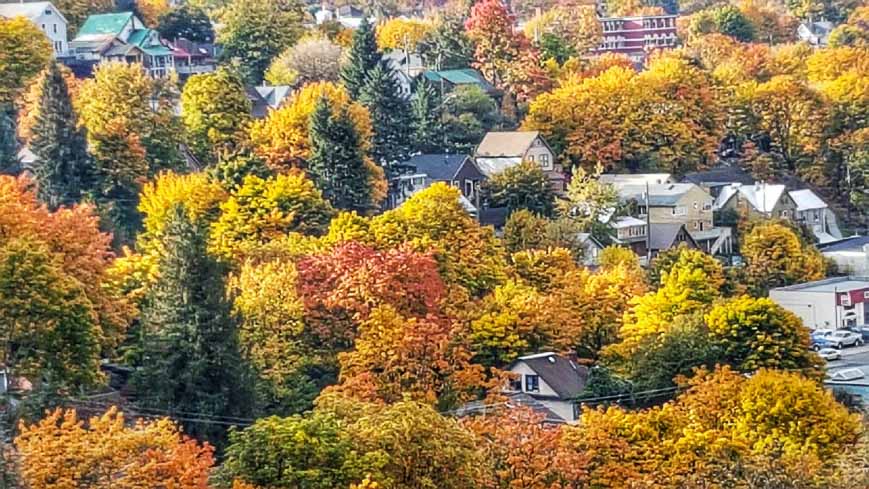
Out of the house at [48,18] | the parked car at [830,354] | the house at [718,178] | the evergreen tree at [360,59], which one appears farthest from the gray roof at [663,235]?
the house at [48,18]

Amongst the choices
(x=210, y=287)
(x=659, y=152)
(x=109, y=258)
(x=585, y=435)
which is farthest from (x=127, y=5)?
(x=585, y=435)

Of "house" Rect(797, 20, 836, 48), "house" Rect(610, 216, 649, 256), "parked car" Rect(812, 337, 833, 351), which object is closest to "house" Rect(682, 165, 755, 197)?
"house" Rect(610, 216, 649, 256)

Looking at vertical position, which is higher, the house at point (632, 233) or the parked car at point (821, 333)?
the house at point (632, 233)

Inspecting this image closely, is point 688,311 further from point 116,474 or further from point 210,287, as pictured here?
point 116,474

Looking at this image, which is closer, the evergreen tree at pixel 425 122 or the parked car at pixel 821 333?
the parked car at pixel 821 333

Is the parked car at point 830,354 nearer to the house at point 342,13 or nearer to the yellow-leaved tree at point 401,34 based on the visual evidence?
the yellow-leaved tree at point 401,34

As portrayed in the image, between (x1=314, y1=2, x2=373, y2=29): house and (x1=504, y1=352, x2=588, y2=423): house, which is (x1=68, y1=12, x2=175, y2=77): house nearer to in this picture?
(x1=314, y1=2, x2=373, y2=29): house

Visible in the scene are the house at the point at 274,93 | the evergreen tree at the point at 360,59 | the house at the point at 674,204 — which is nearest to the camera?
the house at the point at 674,204
